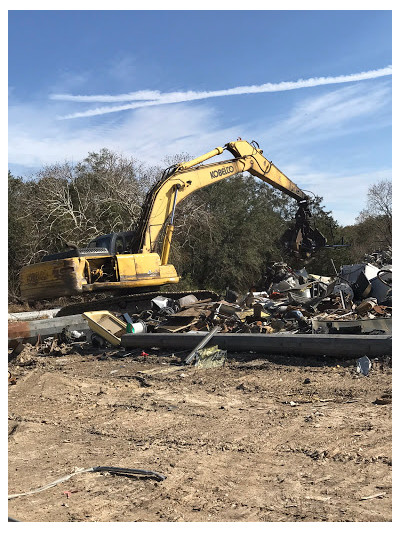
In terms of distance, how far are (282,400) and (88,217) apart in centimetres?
1914

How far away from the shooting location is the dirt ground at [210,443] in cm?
319

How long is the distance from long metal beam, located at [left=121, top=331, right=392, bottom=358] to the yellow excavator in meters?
2.70

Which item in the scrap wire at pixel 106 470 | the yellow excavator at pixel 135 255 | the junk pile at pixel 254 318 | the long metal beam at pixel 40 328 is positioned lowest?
the scrap wire at pixel 106 470

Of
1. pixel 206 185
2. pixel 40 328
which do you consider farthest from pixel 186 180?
pixel 40 328

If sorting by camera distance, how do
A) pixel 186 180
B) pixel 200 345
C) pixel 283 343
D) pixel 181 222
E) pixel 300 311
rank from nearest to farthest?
pixel 283 343 < pixel 200 345 < pixel 300 311 < pixel 186 180 < pixel 181 222

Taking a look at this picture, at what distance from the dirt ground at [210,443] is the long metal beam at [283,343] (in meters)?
0.18

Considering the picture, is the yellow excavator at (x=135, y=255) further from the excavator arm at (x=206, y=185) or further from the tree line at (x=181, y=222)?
the tree line at (x=181, y=222)

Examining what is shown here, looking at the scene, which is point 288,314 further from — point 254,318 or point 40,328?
point 40,328

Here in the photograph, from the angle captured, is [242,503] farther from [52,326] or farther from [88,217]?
[88,217]

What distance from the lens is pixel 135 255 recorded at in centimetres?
1191

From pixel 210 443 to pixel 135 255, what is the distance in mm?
7903

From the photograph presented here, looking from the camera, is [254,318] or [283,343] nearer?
[283,343]

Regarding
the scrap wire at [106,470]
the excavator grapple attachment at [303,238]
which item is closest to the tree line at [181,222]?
the excavator grapple attachment at [303,238]

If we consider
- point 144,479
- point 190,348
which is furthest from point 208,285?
point 144,479
